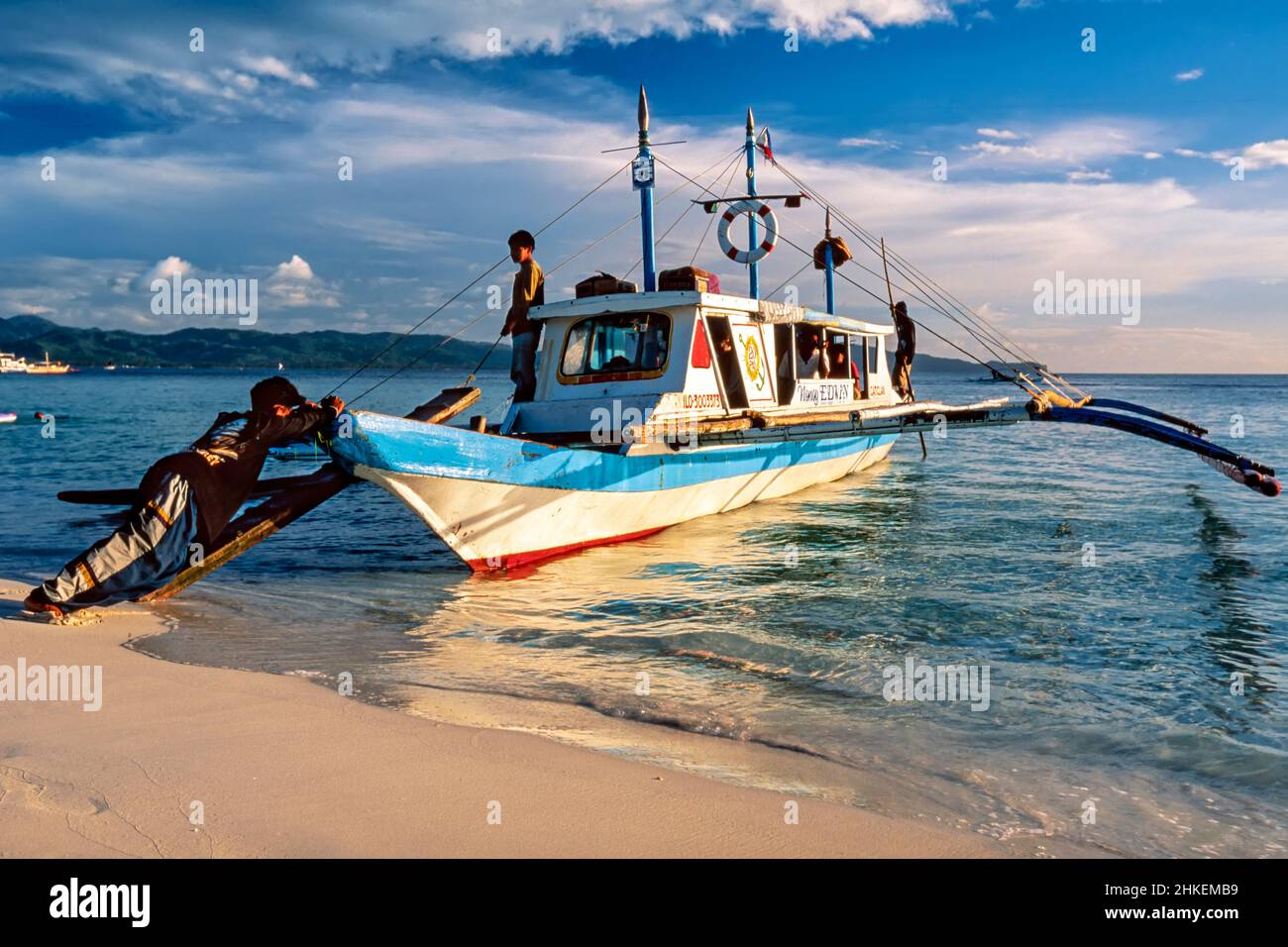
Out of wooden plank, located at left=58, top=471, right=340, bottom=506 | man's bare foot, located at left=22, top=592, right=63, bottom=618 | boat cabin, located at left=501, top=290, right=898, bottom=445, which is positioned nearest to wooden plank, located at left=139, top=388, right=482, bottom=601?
man's bare foot, located at left=22, top=592, right=63, bottom=618

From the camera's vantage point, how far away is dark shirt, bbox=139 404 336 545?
7504 millimetres

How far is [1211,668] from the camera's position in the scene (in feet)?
22.7

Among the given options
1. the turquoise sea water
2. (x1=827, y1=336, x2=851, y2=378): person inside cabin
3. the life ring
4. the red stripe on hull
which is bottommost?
the turquoise sea water

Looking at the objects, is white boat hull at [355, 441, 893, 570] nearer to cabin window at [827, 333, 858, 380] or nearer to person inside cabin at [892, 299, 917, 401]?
cabin window at [827, 333, 858, 380]

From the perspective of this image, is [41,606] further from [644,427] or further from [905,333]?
[905,333]

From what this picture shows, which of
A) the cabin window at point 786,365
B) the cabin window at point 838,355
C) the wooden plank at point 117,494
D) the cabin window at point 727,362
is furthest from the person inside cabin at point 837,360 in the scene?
the wooden plank at point 117,494

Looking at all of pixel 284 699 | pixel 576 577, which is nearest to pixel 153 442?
pixel 576 577

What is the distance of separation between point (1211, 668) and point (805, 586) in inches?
154

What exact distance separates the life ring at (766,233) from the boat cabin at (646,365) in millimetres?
2043

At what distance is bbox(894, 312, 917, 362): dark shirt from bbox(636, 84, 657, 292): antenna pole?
790 cm

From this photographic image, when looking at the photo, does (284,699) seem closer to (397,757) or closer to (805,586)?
(397,757)

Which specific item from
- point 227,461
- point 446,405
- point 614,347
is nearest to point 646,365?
point 614,347

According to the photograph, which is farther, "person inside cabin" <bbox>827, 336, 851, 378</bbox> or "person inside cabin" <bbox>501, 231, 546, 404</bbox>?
"person inside cabin" <bbox>827, 336, 851, 378</bbox>

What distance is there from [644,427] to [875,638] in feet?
15.4
